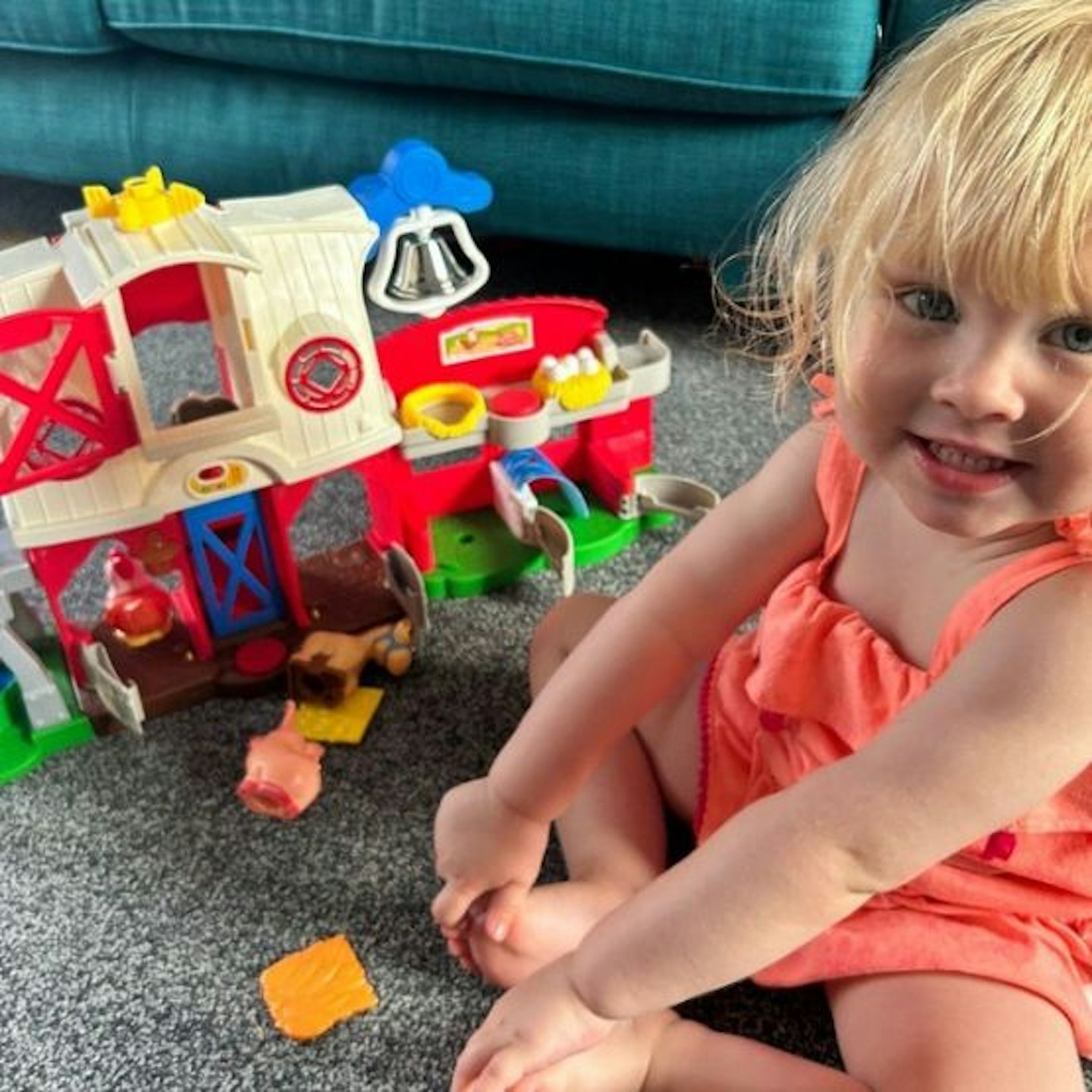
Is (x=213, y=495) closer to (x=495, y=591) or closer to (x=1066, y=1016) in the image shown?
(x=495, y=591)

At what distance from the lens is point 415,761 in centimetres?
93

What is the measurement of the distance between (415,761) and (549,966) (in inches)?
11.0

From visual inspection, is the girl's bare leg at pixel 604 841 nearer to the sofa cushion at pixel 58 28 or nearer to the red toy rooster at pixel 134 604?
the red toy rooster at pixel 134 604

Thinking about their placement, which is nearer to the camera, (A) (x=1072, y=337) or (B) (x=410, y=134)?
(A) (x=1072, y=337)

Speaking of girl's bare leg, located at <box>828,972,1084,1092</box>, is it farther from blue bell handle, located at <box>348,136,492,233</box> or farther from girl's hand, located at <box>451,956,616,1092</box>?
blue bell handle, located at <box>348,136,492,233</box>

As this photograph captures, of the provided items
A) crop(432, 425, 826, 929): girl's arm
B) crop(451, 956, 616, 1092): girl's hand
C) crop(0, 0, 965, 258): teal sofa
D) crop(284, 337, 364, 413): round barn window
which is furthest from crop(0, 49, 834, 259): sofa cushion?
crop(451, 956, 616, 1092): girl's hand

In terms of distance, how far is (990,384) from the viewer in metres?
0.51

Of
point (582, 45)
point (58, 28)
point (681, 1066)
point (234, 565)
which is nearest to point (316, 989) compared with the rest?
point (681, 1066)

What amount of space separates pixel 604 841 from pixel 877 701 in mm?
201

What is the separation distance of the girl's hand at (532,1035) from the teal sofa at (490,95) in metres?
0.87

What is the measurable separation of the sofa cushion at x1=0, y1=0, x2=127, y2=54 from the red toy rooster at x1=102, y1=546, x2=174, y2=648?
70cm

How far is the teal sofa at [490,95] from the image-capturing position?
1.22 metres

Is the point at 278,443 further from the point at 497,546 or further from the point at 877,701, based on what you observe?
the point at 877,701

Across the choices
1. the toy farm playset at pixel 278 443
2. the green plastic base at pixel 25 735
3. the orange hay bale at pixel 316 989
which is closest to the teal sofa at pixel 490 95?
the toy farm playset at pixel 278 443
